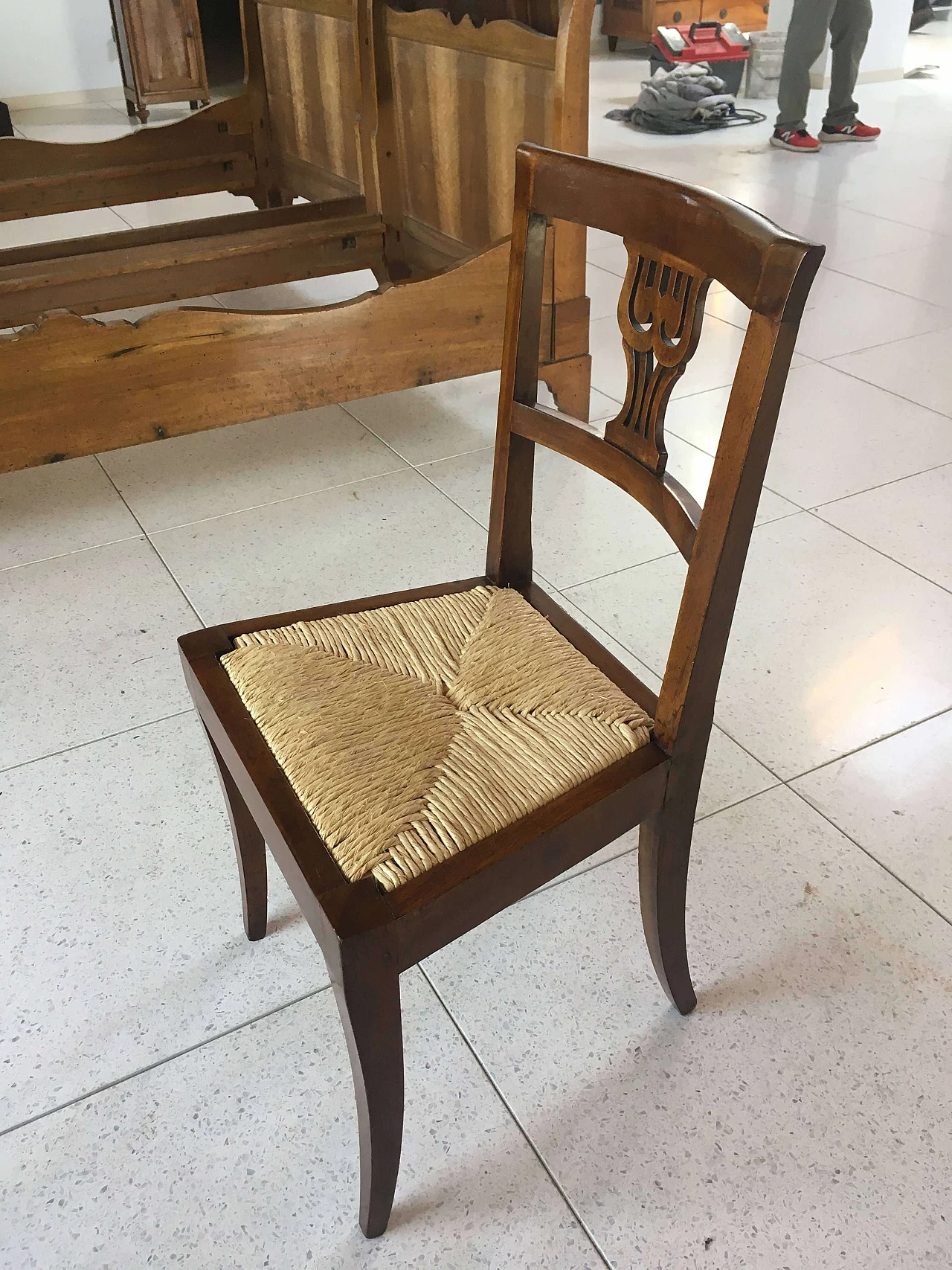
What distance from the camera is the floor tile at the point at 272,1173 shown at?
39.4 inches

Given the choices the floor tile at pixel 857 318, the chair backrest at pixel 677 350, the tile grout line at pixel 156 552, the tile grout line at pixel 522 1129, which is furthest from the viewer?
the floor tile at pixel 857 318

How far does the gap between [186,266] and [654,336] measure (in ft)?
6.04

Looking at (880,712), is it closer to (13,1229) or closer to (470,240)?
(13,1229)

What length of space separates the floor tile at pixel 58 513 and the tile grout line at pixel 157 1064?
116 centimetres

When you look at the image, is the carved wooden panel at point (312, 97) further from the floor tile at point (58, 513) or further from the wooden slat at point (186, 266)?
the floor tile at point (58, 513)

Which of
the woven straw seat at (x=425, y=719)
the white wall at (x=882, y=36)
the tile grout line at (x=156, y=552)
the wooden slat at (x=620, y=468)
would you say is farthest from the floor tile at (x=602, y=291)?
the white wall at (x=882, y=36)

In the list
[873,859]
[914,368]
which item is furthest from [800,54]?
[873,859]

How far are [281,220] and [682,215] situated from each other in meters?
2.17

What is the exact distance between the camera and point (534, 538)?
2047mm

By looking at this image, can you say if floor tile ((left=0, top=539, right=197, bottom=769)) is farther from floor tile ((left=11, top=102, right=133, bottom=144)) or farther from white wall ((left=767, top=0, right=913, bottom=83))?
white wall ((left=767, top=0, right=913, bottom=83))

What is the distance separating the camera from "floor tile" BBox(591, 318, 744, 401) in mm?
2680

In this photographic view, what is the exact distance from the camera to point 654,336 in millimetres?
933

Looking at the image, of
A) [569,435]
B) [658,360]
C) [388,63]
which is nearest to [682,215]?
[658,360]

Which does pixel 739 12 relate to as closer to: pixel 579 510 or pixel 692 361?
pixel 692 361
